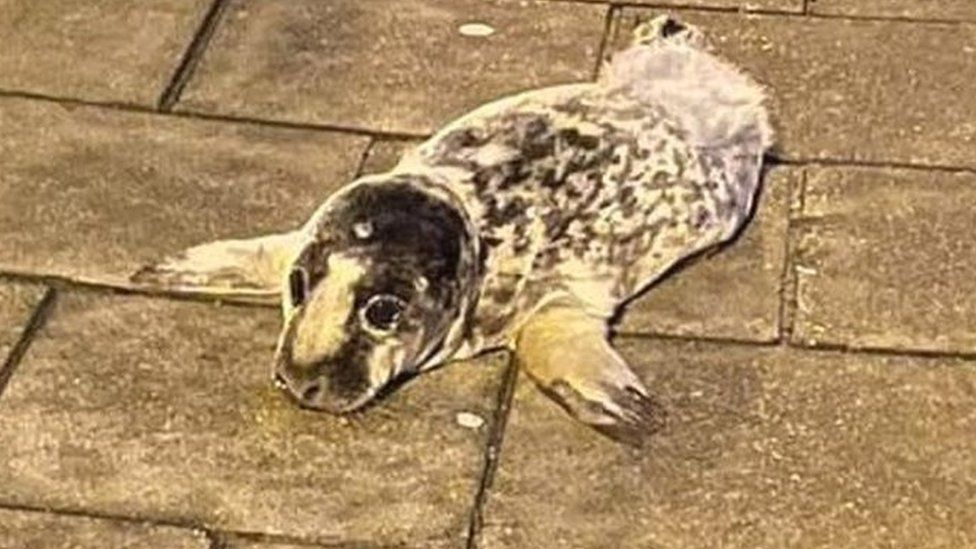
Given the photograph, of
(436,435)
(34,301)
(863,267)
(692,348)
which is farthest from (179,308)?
(863,267)

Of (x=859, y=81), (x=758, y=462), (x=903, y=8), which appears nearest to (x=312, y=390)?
(x=758, y=462)

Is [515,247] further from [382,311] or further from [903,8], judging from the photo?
[903,8]

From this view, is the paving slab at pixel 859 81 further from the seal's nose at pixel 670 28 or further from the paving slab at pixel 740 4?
the seal's nose at pixel 670 28

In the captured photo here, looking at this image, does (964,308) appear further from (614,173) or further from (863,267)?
(614,173)

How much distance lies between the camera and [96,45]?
3.55 metres

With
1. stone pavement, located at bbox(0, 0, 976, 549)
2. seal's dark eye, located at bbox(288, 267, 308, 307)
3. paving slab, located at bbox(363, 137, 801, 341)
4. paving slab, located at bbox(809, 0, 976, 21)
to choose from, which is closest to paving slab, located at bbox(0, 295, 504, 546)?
stone pavement, located at bbox(0, 0, 976, 549)

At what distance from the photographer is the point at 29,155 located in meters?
3.26

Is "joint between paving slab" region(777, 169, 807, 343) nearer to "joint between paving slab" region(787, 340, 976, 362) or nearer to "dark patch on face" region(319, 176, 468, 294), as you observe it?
"joint between paving slab" region(787, 340, 976, 362)

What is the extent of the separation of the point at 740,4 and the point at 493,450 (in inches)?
47.8

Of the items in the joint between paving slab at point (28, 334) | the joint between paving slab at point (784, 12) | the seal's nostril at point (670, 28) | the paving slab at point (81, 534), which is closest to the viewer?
the paving slab at point (81, 534)

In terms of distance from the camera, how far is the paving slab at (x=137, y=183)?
3074 mm

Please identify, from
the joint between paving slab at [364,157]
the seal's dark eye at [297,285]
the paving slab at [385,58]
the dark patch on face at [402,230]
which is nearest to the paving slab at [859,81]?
the paving slab at [385,58]

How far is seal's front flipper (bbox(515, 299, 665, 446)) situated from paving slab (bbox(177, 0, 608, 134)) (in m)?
0.59

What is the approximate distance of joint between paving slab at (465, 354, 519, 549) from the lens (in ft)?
8.53
